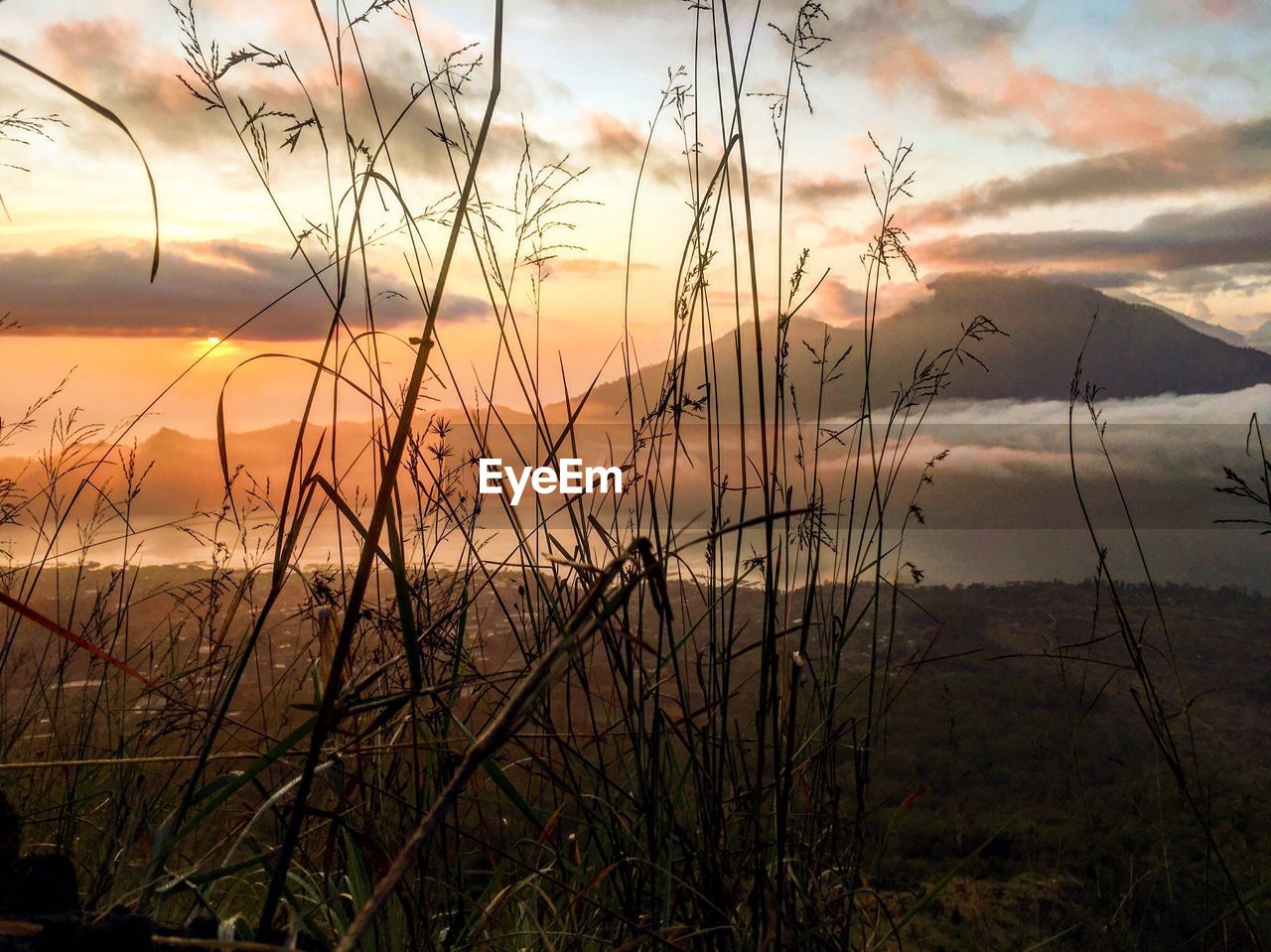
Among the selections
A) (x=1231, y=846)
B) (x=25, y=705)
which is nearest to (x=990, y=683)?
(x=1231, y=846)

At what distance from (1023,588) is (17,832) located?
51.5 ft

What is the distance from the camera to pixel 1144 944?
313 cm

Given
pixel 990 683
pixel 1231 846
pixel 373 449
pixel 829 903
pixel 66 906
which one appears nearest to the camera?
pixel 66 906

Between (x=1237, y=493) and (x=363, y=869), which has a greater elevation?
(x=1237, y=493)

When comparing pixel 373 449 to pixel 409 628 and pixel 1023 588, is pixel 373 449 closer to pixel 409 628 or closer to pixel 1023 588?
pixel 409 628

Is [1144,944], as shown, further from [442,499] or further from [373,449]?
[373,449]

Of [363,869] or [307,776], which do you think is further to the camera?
[363,869]

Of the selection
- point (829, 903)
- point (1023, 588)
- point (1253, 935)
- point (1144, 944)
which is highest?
point (829, 903)

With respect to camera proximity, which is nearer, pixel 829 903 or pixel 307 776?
pixel 307 776

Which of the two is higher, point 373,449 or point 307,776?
point 373,449

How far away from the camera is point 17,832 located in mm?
787

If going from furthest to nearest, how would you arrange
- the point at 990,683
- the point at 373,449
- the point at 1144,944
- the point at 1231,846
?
1. the point at 990,683
2. the point at 1231,846
3. the point at 1144,944
4. the point at 373,449

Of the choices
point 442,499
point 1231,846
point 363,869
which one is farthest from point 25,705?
point 1231,846

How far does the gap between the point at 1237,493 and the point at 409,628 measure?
1.55 m
